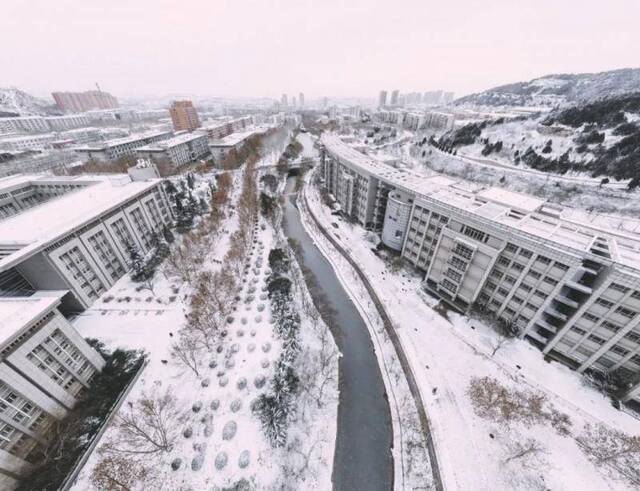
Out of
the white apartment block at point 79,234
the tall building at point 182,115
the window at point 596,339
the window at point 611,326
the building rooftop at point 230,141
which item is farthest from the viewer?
the tall building at point 182,115

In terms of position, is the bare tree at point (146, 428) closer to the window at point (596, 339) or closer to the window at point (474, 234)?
the window at point (474, 234)

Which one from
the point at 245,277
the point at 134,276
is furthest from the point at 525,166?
the point at 134,276

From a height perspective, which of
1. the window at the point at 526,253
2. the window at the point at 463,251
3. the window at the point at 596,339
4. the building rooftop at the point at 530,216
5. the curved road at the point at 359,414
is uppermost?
the building rooftop at the point at 530,216

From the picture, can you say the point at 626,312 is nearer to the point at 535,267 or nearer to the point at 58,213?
the point at 535,267

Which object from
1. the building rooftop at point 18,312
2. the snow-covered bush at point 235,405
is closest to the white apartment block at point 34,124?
the building rooftop at point 18,312

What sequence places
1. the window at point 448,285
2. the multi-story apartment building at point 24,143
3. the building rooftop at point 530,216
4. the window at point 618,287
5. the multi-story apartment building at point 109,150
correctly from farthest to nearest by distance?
the multi-story apartment building at point 24,143 < the multi-story apartment building at point 109,150 < the window at point 448,285 < the building rooftop at point 530,216 < the window at point 618,287

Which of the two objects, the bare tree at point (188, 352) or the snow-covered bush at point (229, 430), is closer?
the snow-covered bush at point (229, 430)

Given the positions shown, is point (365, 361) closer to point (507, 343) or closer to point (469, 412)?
point (469, 412)
